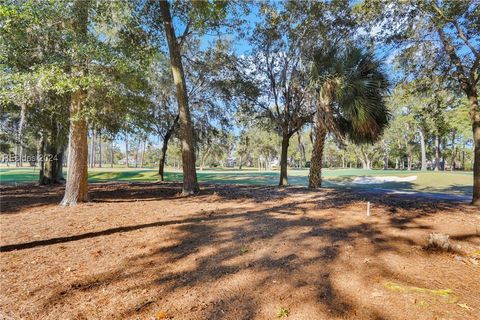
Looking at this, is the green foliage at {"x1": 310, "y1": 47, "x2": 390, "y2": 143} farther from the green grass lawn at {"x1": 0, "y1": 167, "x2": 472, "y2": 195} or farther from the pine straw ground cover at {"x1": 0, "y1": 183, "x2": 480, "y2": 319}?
the green grass lawn at {"x1": 0, "y1": 167, "x2": 472, "y2": 195}

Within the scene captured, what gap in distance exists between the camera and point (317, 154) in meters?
10.6

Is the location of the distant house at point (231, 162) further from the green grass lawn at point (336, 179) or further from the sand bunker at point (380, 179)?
the sand bunker at point (380, 179)

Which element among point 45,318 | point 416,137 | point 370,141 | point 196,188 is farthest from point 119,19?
point 416,137

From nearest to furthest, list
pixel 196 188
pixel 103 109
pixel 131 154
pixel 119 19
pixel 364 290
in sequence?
pixel 364 290, pixel 103 109, pixel 119 19, pixel 196 188, pixel 131 154

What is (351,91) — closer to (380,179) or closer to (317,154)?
(317,154)

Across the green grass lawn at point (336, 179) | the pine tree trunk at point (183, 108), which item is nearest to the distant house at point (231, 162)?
the green grass lawn at point (336, 179)

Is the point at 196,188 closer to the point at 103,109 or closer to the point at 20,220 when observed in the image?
the point at 103,109

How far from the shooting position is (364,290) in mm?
2742

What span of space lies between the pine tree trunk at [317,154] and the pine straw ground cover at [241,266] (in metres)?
4.84

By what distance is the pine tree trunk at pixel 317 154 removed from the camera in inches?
406

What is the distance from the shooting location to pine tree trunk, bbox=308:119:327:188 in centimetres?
1030

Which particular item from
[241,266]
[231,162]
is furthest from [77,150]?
[231,162]

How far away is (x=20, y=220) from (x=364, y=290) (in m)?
6.68

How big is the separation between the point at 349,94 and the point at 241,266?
7.68 metres
